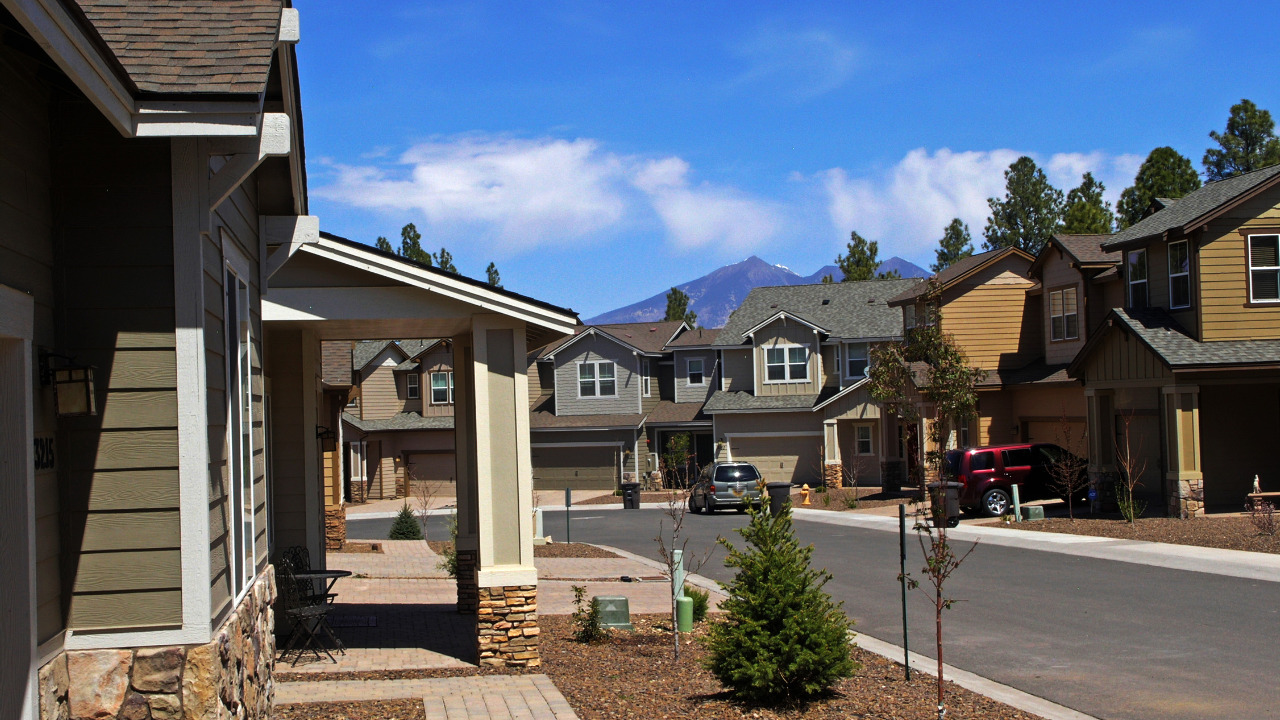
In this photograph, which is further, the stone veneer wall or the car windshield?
the car windshield

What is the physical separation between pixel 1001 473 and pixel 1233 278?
690 centimetres

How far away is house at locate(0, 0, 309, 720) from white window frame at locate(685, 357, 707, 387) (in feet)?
131

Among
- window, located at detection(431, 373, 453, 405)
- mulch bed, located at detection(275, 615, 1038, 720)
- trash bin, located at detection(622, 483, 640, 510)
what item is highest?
window, located at detection(431, 373, 453, 405)

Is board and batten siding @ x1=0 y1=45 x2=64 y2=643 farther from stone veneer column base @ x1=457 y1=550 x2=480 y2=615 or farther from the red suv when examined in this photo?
the red suv

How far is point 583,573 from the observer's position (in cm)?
1859

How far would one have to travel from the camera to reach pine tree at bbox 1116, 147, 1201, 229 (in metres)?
48.4

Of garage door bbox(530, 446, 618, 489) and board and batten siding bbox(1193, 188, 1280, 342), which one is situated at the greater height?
board and batten siding bbox(1193, 188, 1280, 342)

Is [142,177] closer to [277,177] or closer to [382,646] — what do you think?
[277,177]

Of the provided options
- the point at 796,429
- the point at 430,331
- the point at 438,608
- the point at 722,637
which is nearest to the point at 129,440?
the point at 722,637

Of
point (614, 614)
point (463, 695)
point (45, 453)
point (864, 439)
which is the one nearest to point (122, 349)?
point (45, 453)

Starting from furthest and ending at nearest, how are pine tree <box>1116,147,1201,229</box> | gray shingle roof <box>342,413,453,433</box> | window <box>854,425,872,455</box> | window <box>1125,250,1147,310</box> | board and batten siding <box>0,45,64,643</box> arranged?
pine tree <box>1116,147,1201,229</box> < gray shingle roof <box>342,413,453,433</box> < window <box>854,425,872,455</box> < window <box>1125,250,1147,310</box> < board and batten siding <box>0,45,64,643</box>

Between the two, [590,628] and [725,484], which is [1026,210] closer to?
[725,484]

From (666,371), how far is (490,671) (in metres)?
36.5

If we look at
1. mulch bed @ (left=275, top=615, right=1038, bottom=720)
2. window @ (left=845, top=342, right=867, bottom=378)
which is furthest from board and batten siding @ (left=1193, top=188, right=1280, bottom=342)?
window @ (left=845, top=342, right=867, bottom=378)
